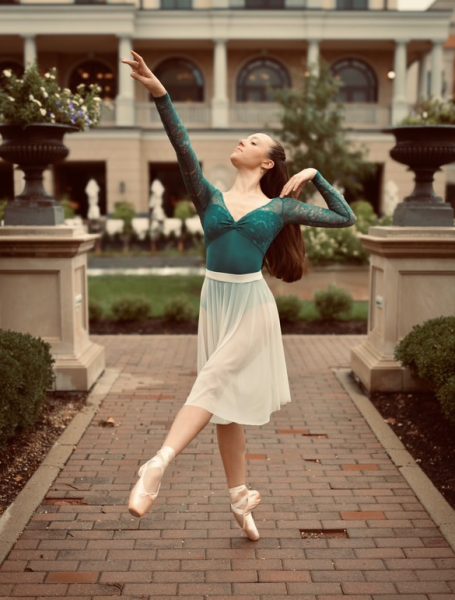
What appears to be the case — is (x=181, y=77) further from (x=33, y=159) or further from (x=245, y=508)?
(x=245, y=508)

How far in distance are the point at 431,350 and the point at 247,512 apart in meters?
2.55

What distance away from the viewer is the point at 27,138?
22.5 feet

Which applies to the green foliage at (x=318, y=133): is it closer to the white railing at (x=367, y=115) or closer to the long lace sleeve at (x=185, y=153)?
the white railing at (x=367, y=115)

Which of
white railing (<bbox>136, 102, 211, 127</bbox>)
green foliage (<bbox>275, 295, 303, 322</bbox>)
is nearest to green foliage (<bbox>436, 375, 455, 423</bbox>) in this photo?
green foliage (<bbox>275, 295, 303, 322</bbox>)

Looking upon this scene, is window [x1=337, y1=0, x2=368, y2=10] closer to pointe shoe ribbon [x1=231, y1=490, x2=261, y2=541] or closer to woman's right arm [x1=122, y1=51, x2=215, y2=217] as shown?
woman's right arm [x1=122, y1=51, x2=215, y2=217]

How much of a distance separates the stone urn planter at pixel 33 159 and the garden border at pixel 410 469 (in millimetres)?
3270

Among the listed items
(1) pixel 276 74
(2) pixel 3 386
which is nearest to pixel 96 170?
(1) pixel 276 74

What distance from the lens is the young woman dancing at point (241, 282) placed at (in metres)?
3.62

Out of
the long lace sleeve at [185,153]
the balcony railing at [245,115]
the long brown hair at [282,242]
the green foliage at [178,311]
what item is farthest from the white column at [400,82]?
the long lace sleeve at [185,153]

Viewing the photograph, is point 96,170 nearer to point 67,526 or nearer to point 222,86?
point 222,86

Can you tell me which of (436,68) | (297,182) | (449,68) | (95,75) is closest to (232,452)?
(297,182)

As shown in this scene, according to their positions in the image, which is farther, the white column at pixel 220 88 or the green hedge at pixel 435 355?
the white column at pixel 220 88

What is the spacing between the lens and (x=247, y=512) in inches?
153

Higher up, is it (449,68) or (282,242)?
(449,68)
